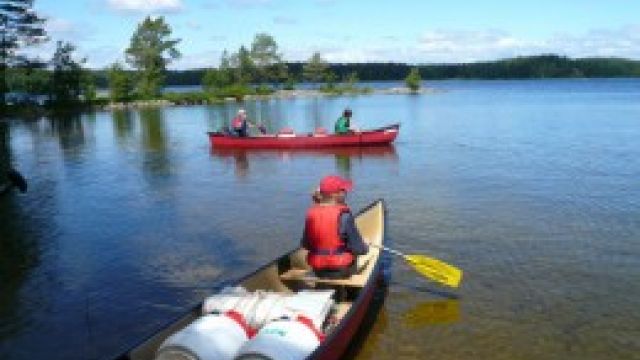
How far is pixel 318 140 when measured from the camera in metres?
30.0

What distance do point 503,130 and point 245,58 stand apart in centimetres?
8116

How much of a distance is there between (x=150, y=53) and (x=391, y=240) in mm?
84907

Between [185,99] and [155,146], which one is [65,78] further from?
[155,146]

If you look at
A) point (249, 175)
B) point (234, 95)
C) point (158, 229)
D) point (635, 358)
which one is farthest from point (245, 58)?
point (635, 358)

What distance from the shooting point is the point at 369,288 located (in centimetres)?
979

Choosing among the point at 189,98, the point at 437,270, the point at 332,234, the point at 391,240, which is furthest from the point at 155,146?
the point at 189,98

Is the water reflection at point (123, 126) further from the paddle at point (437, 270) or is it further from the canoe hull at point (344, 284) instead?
the paddle at point (437, 270)

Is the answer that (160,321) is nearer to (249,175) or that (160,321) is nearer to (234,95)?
(249,175)

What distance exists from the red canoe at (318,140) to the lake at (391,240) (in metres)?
0.65

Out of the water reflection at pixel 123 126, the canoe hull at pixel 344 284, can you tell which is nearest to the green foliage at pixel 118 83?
the water reflection at pixel 123 126

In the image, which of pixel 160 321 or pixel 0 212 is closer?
pixel 160 321

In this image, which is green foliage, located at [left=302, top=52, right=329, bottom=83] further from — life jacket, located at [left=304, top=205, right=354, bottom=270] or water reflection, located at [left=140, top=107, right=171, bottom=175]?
life jacket, located at [left=304, top=205, right=354, bottom=270]

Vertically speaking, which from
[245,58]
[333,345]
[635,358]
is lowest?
[635,358]

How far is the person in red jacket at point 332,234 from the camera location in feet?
31.2
